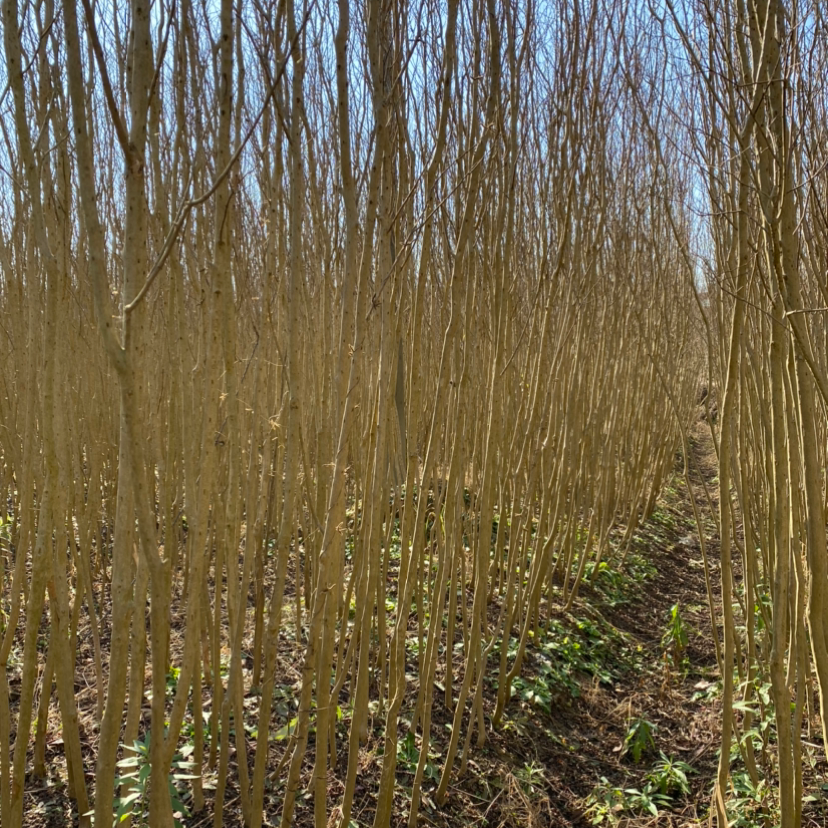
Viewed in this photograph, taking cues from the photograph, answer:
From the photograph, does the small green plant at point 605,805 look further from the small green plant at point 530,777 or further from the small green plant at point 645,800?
the small green plant at point 530,777

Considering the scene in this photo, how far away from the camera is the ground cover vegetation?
4.50 feet

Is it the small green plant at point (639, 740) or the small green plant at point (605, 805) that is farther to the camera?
the small green plant at point (639, 740)

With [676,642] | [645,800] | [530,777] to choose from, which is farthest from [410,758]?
[676,642]

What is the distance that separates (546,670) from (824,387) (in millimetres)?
2149

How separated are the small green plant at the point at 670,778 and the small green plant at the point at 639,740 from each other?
11cm

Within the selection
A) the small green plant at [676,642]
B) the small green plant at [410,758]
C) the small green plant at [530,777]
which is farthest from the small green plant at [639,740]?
the small green plant at [410,758]

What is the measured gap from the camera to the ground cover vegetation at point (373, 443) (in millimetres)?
1370

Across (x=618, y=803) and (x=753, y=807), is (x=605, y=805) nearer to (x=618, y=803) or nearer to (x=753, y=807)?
(x=618, y=803)

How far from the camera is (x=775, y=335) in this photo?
154cm

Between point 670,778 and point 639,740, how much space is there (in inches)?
8.8

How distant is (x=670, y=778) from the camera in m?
2.46

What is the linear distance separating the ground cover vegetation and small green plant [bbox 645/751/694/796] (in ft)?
0.04

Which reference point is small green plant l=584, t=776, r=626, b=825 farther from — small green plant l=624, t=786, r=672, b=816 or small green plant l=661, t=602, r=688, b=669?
small green plant l=661, t=602, r=688, b=669

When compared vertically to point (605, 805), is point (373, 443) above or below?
above
